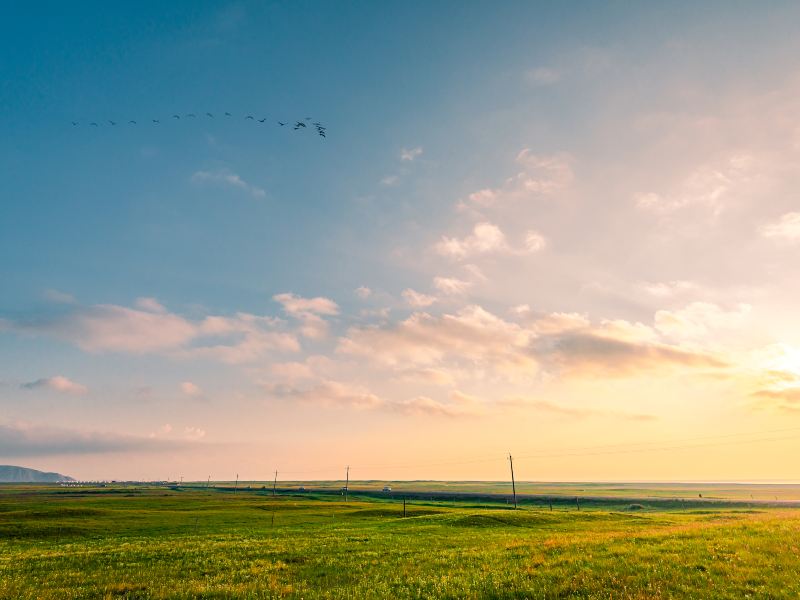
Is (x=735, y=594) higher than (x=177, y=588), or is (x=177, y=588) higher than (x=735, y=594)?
(x=735, y=594)

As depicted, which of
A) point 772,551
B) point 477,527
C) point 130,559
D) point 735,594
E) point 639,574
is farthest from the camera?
point 477,527

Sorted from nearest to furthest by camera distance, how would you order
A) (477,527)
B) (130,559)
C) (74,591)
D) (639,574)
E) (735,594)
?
(735,594) → (639,574) → (74,591) → (130,559) → (477,527)

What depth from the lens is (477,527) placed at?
1998 inches

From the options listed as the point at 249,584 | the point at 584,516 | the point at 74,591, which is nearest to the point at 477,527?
the point at 584,516

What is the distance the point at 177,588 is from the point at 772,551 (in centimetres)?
2439

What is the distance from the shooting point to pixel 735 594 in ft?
44.7

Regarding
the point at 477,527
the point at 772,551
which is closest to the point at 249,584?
the point at 772,551

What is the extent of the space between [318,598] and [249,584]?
16.1 ft

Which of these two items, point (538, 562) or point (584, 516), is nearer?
point (538, 562)

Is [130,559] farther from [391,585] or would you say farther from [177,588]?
[391,585]

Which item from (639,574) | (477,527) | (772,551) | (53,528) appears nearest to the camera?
(639,574)

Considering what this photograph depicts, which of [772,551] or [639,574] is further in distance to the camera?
[772,551]

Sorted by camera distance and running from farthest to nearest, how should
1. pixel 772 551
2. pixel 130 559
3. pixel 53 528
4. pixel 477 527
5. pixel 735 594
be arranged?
pixel 53 528, pixel 477 527, pixel 130 559, pixel 772 551, pixel 735 594

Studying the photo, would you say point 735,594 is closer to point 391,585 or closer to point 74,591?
point 391,585
